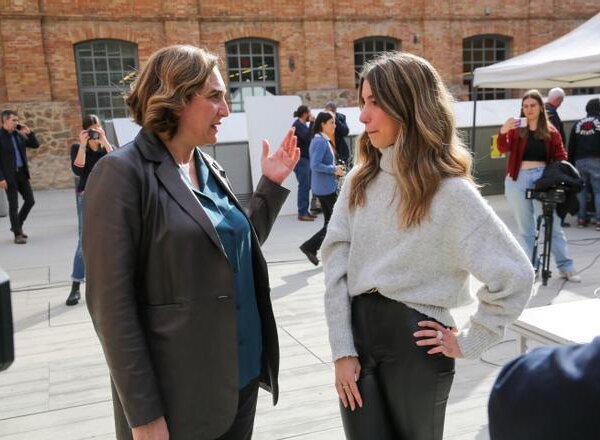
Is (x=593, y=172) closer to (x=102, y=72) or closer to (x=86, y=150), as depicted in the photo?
(x=86, y=150)

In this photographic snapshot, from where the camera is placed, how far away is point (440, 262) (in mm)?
1847

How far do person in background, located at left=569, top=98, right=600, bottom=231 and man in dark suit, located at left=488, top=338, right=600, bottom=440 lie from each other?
8309mm

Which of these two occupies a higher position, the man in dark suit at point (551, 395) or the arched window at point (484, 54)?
the arched window at point (484, 54)

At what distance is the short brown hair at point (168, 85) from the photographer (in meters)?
1.76

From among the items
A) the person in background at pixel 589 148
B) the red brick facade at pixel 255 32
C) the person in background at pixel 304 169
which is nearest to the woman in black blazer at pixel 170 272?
the person in background at pixel 589 148

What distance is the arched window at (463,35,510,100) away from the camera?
20.0 meters

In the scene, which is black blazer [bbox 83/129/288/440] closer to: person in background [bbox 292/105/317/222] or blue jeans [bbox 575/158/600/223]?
blue jeans [bbox 575/158/600/223]

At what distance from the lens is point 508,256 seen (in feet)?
5.86

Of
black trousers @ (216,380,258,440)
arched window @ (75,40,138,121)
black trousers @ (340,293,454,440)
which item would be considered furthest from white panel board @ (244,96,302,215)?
black trousers @ (340,293,454,440)

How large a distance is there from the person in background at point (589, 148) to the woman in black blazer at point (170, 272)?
304 inches

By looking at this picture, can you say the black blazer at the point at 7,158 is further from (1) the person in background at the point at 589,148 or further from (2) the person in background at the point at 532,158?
(1) the person in background at the point at 589,148

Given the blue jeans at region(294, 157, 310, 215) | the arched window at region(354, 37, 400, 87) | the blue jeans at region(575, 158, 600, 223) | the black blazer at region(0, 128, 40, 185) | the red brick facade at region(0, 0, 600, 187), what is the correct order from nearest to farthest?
the blue jeans at region(575, 158, 600, 223), the black blazer at region(0, 128, 40, 185), the blue jeans at region(294, 157, 310, 215), the red brick facade at region(0, 0, 600, 187), the arched window at region(354, 37, 400, 87)

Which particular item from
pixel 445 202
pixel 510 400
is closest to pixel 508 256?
pixel 445 202

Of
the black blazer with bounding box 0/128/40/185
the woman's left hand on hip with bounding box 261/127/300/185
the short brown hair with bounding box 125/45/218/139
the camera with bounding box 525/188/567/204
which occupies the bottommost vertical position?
the camera with bounding box 525/188/567/204
